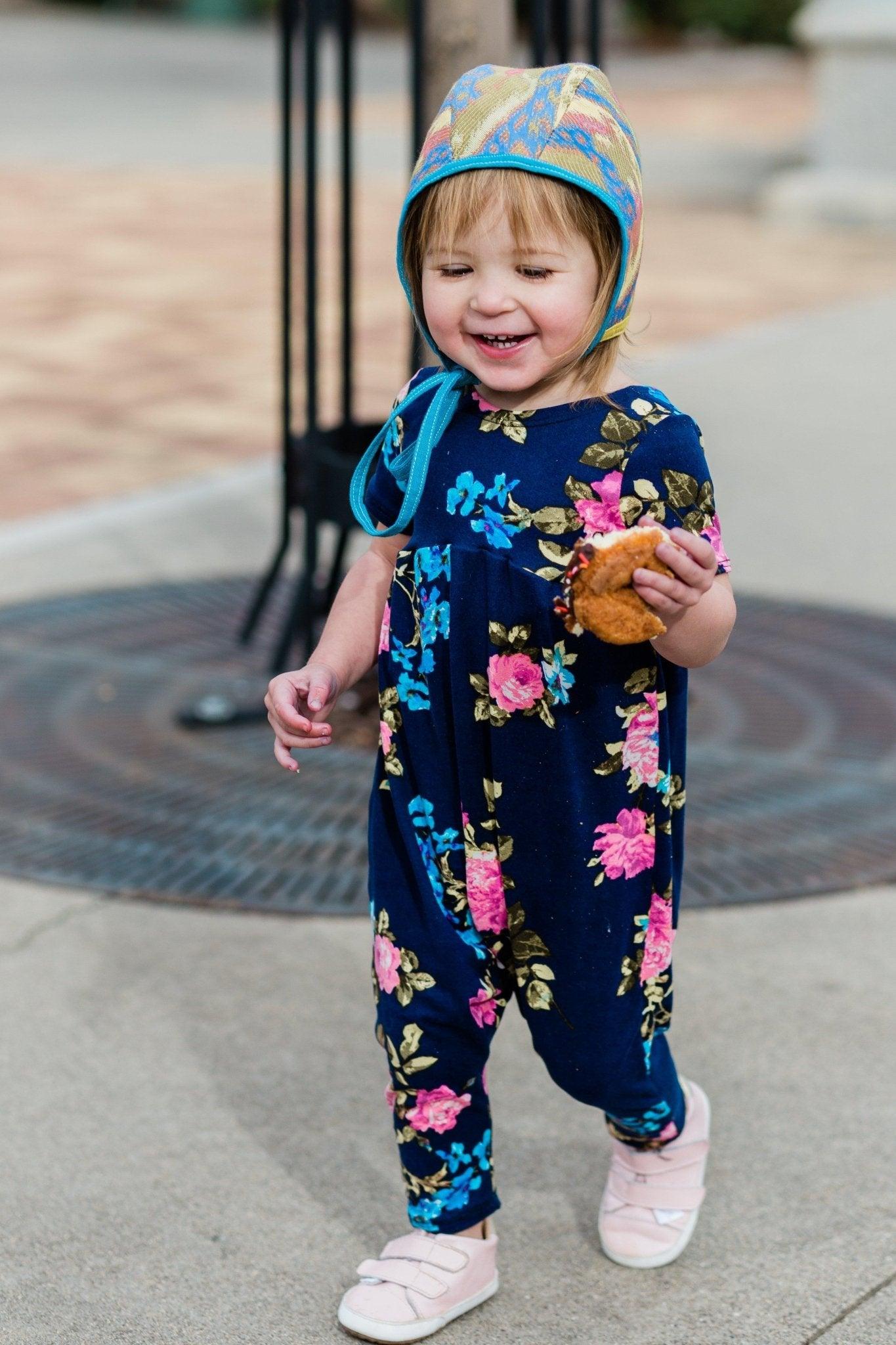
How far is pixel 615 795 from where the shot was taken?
2113 millimetres

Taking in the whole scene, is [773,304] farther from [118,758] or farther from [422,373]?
[422,373]

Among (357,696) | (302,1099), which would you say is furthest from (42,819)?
(302,1099)

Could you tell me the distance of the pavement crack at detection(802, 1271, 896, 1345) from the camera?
2.20 m

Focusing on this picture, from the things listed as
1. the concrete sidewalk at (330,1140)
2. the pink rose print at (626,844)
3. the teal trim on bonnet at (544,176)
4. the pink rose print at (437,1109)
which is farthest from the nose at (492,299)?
the concrete sidewalk at (330,1140)

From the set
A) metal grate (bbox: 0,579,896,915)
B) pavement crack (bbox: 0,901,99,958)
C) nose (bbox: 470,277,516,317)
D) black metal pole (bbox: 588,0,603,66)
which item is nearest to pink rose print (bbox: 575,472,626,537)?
nose (bbox: 470,277,516,317)

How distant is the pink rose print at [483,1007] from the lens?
7.11ft

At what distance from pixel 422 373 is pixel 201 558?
3.28 metres

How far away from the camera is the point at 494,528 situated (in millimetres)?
2061

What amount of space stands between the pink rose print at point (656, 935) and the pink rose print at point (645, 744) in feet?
0.51

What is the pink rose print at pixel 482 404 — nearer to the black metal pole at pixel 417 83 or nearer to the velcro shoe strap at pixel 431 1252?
the velcro shoe strap at pixel 431 1252

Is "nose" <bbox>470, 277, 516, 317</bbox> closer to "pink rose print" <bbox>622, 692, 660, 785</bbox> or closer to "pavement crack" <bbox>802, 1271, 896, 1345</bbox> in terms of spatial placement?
"pink rose print" <bbox>622, 692, 660, 785</bbox>

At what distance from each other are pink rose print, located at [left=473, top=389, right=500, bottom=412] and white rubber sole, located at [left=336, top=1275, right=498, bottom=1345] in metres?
1.05

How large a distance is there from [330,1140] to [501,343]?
1194 mm

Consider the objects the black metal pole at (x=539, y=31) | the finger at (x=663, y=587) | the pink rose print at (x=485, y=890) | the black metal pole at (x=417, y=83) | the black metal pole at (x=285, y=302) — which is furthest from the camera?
the black metal pole at (x=285, y=302)
